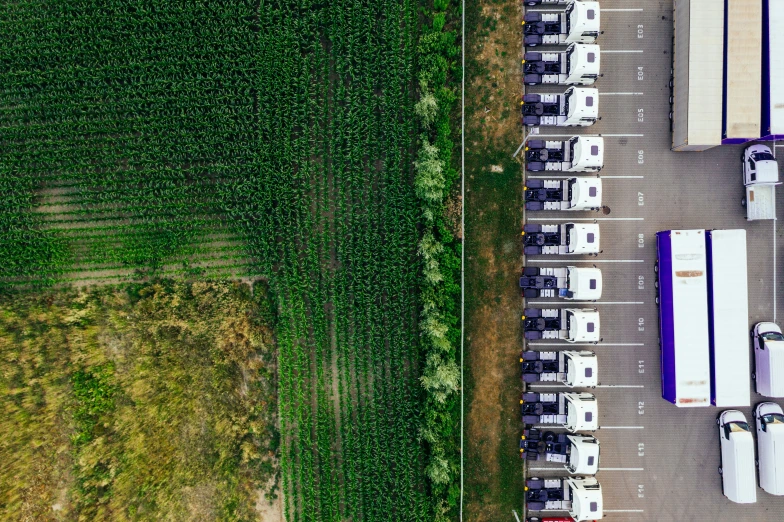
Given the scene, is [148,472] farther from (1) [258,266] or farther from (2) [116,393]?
(1) [258,266]

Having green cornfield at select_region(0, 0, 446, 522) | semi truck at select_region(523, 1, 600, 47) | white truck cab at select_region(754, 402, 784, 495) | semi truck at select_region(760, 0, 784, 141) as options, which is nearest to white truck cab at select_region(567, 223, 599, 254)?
green cornfield at select_region(0, 0, 446, 522)

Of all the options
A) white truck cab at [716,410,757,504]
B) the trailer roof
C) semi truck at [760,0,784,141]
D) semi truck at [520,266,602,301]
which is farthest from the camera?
white truck cab at [716,410,757,504]

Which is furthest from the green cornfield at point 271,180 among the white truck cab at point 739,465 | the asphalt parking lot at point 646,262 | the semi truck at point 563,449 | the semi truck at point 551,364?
the white truck cab at point 739,465

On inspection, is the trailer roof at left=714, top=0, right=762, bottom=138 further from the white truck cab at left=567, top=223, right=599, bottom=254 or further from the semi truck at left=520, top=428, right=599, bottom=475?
the semi truck at left=520, top=428, right=599, bottom=475

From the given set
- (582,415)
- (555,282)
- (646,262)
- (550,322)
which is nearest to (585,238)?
(555,282)

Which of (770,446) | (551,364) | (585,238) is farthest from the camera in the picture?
(551,364)

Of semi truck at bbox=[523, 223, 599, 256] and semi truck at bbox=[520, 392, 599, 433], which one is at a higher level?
semi truck at bbox=[523, 223, 599, 256]

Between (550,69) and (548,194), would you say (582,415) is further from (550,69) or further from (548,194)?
(550,69)
